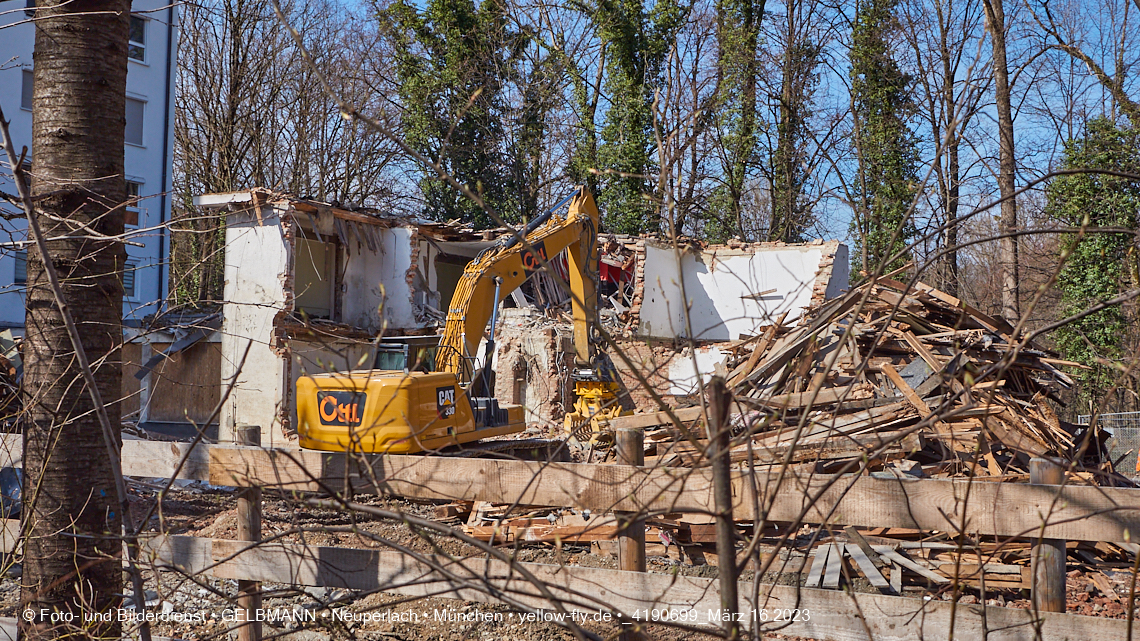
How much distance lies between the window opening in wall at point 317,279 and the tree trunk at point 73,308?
16.6m

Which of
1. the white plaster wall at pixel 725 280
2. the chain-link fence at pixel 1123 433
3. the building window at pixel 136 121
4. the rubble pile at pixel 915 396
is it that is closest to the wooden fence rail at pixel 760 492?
the rubble pile at pixel 915 396

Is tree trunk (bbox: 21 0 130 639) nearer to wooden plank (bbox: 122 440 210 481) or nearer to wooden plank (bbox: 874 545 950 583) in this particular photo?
wooden plank (bbox: 122 440 210 481)

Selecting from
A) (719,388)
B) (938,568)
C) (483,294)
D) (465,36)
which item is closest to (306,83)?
(465,36)

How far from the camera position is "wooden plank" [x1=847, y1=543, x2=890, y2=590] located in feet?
22.3

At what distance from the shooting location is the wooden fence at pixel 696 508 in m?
3.27

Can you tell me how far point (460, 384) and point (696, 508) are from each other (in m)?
5.32

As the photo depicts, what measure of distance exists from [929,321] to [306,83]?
2617 centimetres

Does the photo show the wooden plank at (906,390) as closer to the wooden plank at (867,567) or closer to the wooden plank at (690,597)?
the wooden plank at (867,567)

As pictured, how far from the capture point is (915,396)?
934cm

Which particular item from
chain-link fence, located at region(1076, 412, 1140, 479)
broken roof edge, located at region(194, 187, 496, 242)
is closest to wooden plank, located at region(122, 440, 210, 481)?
broken roof edge, located at region(194, 187, 496, 242)

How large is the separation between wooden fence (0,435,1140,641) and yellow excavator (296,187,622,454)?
13.6 inches

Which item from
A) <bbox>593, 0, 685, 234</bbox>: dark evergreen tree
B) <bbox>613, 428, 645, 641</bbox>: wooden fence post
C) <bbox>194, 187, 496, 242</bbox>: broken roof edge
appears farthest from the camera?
<bbox>593, 0, 685, 234</bbox>: dark evergreen tree

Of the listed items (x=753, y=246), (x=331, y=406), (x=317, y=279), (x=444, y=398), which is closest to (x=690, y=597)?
(x=444, y=398)

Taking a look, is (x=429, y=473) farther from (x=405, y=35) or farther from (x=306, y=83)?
(x=306, y=83)
